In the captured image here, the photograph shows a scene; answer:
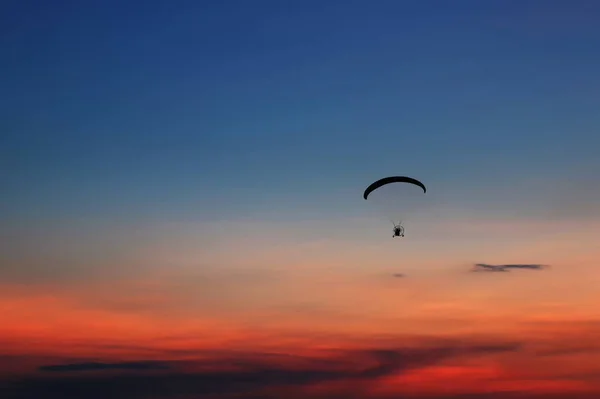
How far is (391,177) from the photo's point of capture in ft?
237

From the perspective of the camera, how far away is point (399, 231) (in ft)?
228

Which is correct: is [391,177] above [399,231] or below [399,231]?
above

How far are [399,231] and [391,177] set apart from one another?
7113 mm

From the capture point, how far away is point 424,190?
7131 centimetres

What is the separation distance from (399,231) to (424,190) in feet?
20.3

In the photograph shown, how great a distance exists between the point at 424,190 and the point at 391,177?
4.32 m

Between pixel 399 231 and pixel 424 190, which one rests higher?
pixel 424 190
